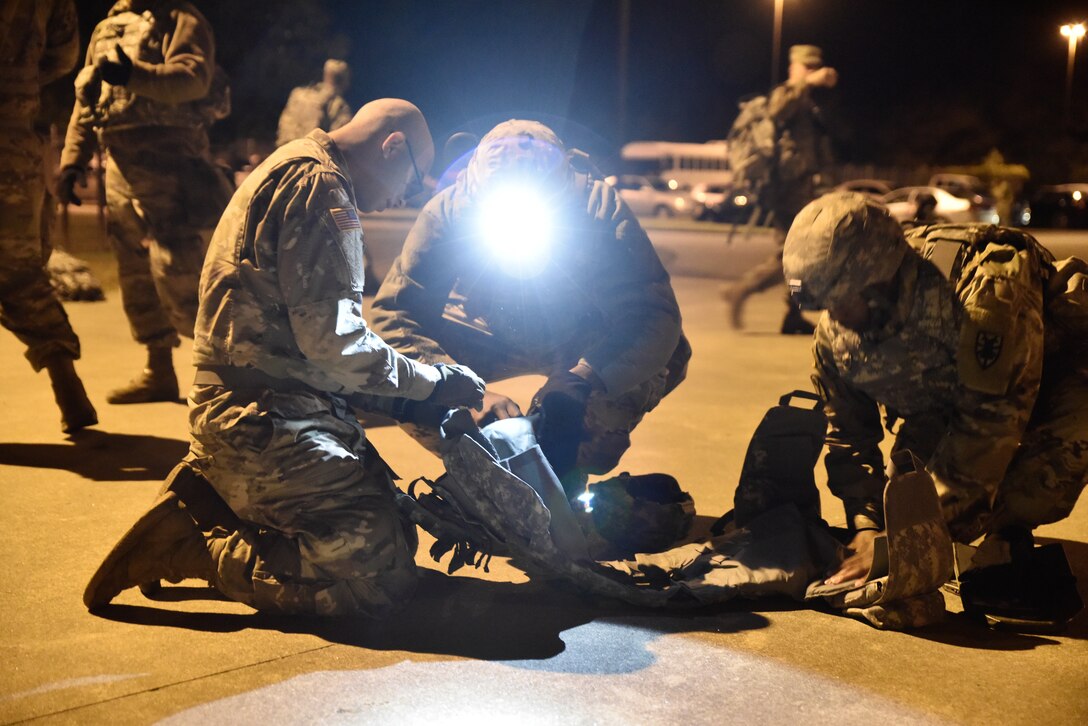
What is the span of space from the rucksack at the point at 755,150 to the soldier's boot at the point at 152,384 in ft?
15.8

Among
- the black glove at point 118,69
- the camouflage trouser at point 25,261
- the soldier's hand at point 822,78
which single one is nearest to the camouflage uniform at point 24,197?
the camouflage trouser at point 25,261

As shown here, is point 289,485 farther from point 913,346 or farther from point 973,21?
point 973,21

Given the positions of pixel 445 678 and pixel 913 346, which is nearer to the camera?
pixel 445 678

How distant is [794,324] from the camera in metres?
8.78

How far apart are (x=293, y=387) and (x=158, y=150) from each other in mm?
3035

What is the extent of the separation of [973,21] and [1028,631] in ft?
106

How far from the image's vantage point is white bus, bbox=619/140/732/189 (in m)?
30.1

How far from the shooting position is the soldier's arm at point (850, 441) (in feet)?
11.8

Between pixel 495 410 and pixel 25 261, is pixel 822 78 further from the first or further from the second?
pixel 25 261

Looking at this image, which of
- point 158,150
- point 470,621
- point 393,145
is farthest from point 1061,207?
point 470,621

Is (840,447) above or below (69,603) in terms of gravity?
above

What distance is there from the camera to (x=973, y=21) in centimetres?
3200

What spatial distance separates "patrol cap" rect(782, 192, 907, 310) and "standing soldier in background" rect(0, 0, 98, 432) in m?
3.29

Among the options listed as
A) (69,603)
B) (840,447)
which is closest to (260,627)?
(69,603)
